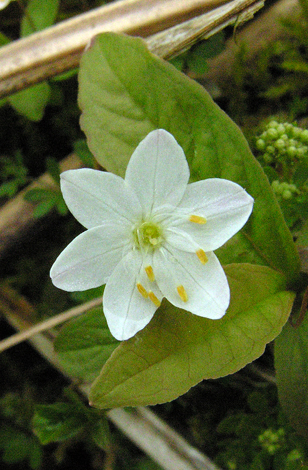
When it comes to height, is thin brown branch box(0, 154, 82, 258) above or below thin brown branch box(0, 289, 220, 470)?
above

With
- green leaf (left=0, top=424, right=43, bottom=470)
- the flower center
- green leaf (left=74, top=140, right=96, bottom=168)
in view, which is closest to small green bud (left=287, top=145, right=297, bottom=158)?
the flower center

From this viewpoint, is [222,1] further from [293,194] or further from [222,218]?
[222,218]

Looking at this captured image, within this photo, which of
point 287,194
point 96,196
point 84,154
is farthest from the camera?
point 84,154

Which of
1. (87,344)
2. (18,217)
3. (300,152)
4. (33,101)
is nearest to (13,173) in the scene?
(18,217)

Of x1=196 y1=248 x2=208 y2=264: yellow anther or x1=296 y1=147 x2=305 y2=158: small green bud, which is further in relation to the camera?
x1=296 y1=147 x2=305 y2=158: small green bud

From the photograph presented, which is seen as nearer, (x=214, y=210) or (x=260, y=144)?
(x=214, y=210)

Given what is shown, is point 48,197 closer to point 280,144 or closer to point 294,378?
point 280,144

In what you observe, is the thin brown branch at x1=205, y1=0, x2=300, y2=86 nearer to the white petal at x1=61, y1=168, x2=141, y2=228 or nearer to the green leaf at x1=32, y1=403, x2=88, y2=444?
the white petal at x1=61, y1=168, x2=141, y2=228

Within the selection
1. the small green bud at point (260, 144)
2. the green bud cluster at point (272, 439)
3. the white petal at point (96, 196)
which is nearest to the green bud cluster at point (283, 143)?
the small green bud at point (260, 144)
